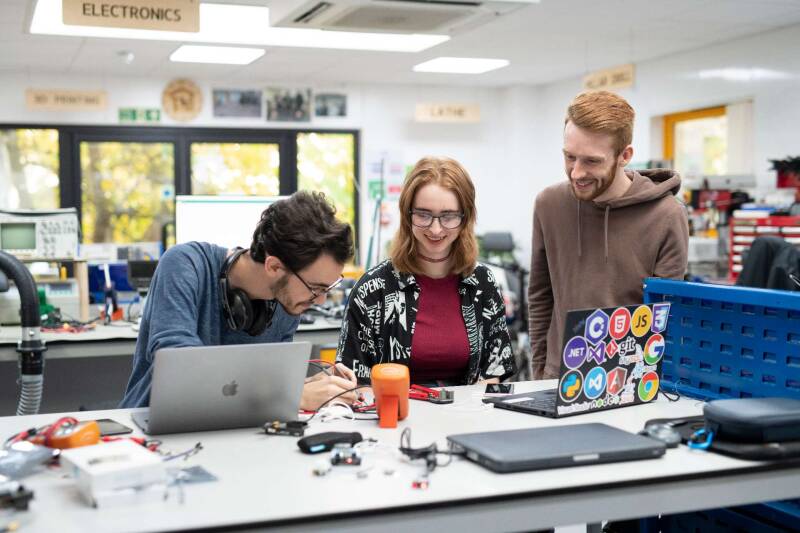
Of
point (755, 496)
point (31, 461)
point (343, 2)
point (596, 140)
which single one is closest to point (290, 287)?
point (31, 461)

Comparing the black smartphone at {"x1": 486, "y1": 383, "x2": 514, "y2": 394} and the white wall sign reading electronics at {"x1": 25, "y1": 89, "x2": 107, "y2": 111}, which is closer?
the black smartphone at {"x1": 486, "y1": 383, "x2": 514, "y2": 394}

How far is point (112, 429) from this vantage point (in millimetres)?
1759

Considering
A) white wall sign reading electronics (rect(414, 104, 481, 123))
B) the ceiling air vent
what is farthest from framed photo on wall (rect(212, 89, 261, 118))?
the ceiling air vent

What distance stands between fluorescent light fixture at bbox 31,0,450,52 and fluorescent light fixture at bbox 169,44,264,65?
0.36 m

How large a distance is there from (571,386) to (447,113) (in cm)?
740

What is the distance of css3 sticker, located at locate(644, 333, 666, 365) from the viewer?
205 cm

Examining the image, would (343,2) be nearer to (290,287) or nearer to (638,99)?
(290,287)

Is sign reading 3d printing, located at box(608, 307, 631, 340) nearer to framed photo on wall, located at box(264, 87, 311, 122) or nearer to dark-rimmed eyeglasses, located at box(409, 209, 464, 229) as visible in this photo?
dark-rimmed eyeglasses, located at box(409, 209, 464, 229)

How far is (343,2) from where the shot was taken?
448cm

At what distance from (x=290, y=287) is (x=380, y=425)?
1.33 ft

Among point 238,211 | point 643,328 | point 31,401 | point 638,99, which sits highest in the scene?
point 638,99

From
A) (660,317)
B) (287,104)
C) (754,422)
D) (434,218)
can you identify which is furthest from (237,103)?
(754,422)

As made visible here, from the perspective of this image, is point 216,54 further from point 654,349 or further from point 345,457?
point 345,457

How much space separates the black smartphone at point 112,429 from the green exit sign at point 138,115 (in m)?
7.38
